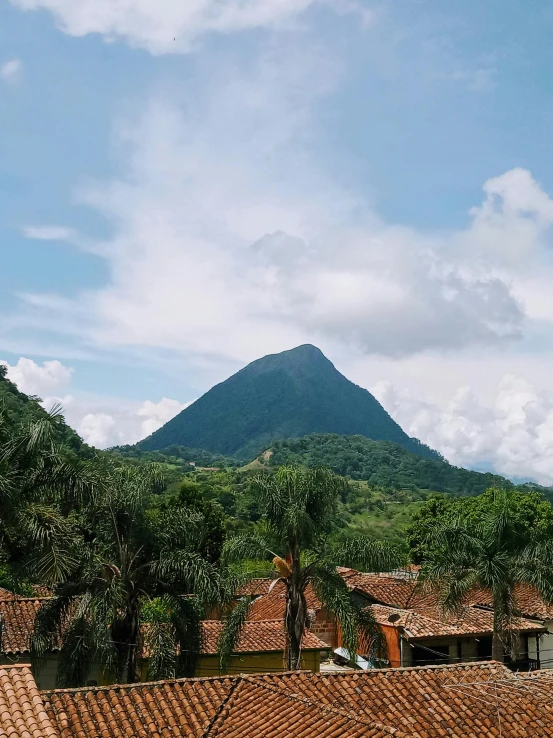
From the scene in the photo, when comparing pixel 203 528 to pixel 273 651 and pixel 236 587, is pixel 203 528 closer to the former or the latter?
pixel 236 587

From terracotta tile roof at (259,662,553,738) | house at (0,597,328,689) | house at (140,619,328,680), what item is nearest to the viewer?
terracotta tile roof at (259,662,553,738)

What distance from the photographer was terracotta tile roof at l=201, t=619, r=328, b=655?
74.8ft

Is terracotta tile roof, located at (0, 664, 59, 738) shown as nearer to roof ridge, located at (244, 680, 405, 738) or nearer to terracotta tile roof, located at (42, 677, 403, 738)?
terracotta tile roof, located at (42, 677, 403, 738)

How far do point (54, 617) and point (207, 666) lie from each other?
779 cm

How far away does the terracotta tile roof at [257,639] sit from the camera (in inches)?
898

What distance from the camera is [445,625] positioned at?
25969 millimetres

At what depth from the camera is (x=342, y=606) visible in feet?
57.0

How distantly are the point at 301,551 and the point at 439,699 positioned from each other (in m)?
5.91

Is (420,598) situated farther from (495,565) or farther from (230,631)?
(230,631)

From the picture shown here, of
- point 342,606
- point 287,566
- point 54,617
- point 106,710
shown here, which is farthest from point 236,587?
point 106,710

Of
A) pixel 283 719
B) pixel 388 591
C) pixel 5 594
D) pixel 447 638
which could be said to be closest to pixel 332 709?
pixel 283 719

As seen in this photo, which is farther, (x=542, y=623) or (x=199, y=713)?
(x=542, y=623)

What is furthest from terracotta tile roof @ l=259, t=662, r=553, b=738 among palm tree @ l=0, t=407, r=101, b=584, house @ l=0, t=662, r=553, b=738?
palm tree @ l=0, t=407, r=101, b=584

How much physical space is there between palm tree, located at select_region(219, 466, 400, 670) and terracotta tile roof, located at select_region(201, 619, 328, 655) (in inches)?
193
